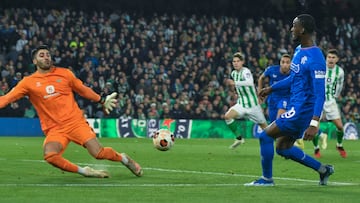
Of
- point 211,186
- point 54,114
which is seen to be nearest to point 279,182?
point 211,186

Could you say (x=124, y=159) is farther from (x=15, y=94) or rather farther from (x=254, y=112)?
(x=254, y=112)

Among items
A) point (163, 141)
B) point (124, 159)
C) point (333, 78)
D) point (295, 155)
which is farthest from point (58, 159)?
point (333, 78)

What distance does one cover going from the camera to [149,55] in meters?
33.9

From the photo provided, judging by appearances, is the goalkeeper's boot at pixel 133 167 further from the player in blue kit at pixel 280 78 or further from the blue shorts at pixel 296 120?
the player in blue kit at pixel 280 78

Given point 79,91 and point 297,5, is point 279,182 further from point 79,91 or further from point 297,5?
point 297,5

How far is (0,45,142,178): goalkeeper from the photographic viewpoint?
11875mm

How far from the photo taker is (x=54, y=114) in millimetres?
12016

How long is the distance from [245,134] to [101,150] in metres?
20.7

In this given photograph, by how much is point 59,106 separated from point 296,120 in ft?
11.0

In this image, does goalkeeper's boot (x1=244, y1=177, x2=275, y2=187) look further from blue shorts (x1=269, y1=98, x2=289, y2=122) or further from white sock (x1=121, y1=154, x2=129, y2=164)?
blue shorts (x1=269, y1=98, x2=289, y2=122)

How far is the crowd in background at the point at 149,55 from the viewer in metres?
31.5

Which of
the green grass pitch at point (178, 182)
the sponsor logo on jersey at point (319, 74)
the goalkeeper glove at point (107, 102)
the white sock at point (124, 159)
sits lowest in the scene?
the green grass pitch at point (178, 182)

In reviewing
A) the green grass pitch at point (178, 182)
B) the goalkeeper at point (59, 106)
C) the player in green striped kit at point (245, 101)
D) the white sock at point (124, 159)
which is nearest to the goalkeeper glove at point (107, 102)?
the goalkeeper at point (59, 106)

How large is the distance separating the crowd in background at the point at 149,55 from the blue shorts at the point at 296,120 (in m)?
19.9
